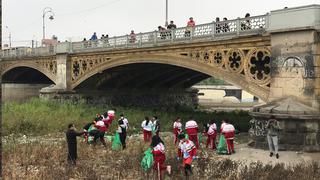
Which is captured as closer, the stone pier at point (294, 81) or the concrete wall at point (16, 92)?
the stone pier at point (294, 81)


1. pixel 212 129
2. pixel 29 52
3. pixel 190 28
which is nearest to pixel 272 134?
pixel 212 129

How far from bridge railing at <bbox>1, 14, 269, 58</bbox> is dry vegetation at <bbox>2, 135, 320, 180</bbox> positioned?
312 inches

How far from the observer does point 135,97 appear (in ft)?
126

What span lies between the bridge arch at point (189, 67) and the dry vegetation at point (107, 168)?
20.3 ft

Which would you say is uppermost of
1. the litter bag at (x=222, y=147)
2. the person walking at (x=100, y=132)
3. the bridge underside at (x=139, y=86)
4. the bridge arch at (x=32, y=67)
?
the bridge arch at (x=32, y=67)

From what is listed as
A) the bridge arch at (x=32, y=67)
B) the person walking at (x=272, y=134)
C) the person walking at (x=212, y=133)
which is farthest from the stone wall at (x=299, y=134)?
the bridge arch at (x=32, y=67)

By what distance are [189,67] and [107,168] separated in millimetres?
11117

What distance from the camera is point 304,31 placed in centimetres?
1648

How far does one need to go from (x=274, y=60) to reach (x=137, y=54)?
11460 mm

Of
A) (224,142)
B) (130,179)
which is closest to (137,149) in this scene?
(224,142)

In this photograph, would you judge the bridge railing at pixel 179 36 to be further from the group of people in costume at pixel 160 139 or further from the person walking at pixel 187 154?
the person walking at pixel 187 154

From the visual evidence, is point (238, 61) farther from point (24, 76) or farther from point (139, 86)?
point (24, 76)

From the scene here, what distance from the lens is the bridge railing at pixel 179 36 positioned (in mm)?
19112

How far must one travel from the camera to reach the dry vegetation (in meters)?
10.6
